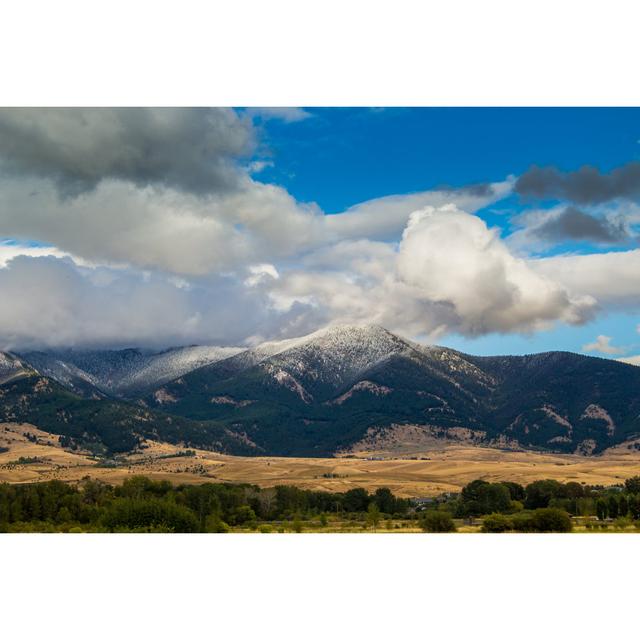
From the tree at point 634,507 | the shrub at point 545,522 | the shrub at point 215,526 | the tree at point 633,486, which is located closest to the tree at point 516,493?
the tree at point 633,486

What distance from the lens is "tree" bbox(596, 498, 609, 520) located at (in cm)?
7931

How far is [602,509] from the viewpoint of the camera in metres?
81.0

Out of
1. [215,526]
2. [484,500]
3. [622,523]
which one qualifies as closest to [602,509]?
[622,523]

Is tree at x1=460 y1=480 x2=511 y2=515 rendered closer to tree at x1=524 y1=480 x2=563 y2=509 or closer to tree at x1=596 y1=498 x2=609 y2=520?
tree at x1=524 y1=480 x2=563 y2=509

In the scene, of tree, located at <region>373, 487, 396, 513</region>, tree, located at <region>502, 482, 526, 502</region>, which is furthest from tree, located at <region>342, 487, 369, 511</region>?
tree, located at <region>502, 482, 526, 502</region>

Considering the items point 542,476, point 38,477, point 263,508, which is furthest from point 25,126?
point 542,476

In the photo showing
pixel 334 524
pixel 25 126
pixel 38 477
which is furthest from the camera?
pixel 38 477

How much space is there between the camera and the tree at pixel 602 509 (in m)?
79.3

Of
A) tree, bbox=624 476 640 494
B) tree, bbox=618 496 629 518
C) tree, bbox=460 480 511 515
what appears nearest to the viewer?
tree, bbox=618 496 629 518

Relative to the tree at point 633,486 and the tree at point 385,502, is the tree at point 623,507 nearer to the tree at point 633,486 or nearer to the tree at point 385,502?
the tree at point 633,486

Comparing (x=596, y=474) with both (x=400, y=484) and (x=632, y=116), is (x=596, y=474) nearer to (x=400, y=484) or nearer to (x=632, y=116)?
(x=400, y=484)

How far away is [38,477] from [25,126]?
123209 mm

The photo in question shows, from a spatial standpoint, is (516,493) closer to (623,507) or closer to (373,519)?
(623,507)
